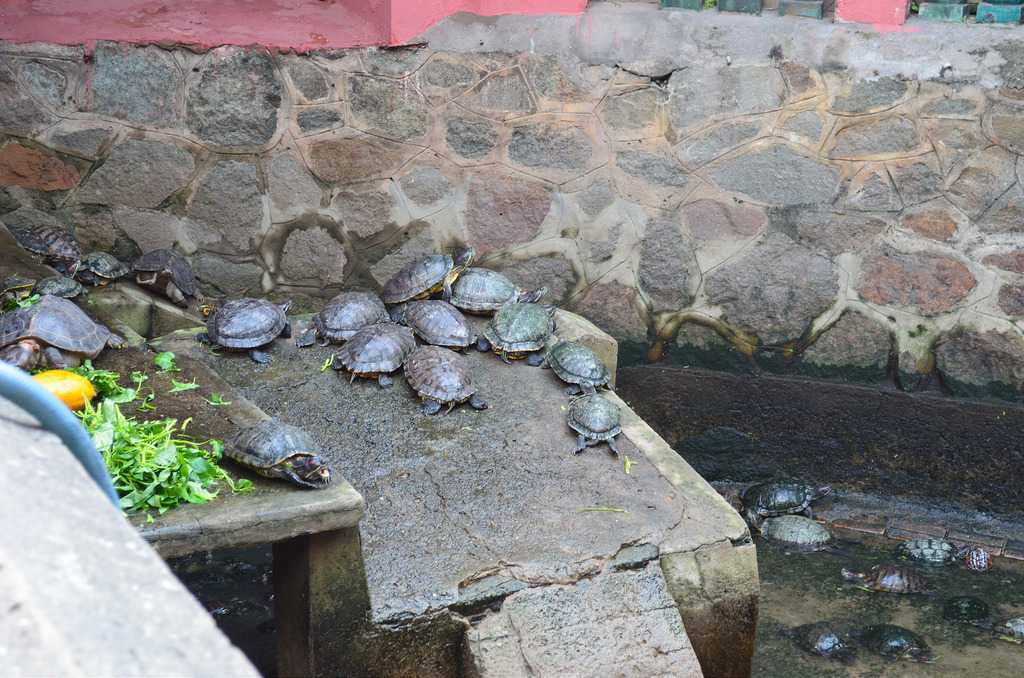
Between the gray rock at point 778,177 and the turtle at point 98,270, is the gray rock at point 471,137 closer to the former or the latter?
the gray rock at point 778,177

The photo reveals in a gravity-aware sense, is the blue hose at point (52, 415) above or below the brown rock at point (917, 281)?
above

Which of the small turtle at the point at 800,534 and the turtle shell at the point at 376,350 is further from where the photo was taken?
the small turtle at the point at 800,534

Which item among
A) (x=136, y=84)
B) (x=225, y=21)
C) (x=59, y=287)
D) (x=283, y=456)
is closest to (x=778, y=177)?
(x=225, y=21)

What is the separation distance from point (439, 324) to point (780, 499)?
1.91 meters

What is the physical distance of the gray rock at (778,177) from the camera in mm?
5543

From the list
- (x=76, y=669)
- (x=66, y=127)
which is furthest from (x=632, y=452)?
(x=76, y=669)

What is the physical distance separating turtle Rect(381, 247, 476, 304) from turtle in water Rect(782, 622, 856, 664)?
7.35 ft

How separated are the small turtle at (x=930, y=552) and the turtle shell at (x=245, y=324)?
3.12 m

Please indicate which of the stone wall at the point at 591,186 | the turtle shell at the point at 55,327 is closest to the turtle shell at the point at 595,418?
the stone wall at the point at 591,186

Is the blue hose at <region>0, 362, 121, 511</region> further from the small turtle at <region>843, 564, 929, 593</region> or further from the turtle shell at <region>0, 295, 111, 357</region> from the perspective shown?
the small turtle at <region>843, 564, 929, 593</region>

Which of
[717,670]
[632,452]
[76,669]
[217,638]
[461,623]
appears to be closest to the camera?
[76,669]

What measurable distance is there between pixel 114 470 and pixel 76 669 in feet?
9.28

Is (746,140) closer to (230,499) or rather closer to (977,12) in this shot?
(977,12)

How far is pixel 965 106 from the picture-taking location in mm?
5254
